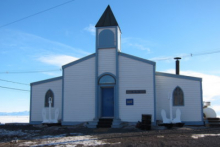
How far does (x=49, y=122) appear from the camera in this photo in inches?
730

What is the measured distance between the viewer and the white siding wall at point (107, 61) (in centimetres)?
1825

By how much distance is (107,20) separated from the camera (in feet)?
62.5

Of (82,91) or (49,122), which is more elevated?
(82,91)

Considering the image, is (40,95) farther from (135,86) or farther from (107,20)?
(107,20)

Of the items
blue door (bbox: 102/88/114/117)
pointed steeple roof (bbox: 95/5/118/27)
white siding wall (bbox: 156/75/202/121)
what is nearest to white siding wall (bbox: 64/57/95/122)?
blue door (bbox: 102/88/114/117)

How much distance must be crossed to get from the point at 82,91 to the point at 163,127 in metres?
5.95

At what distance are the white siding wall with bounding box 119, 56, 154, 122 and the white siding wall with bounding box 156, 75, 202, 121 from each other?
1052 mm

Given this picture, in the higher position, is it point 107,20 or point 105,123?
point 107,20

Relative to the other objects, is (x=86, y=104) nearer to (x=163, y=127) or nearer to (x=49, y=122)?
(x=49, y=122)

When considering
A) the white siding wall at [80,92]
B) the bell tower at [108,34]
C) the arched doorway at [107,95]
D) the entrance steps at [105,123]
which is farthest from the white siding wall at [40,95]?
the bell tower at [108,34]

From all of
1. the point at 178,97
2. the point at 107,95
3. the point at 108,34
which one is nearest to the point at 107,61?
the point at 108,34

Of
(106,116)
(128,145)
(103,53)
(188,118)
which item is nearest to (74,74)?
(103,53)

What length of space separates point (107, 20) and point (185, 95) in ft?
24.1

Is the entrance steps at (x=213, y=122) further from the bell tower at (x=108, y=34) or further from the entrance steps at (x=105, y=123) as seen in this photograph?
the bell tower at (x=108, y=34)
